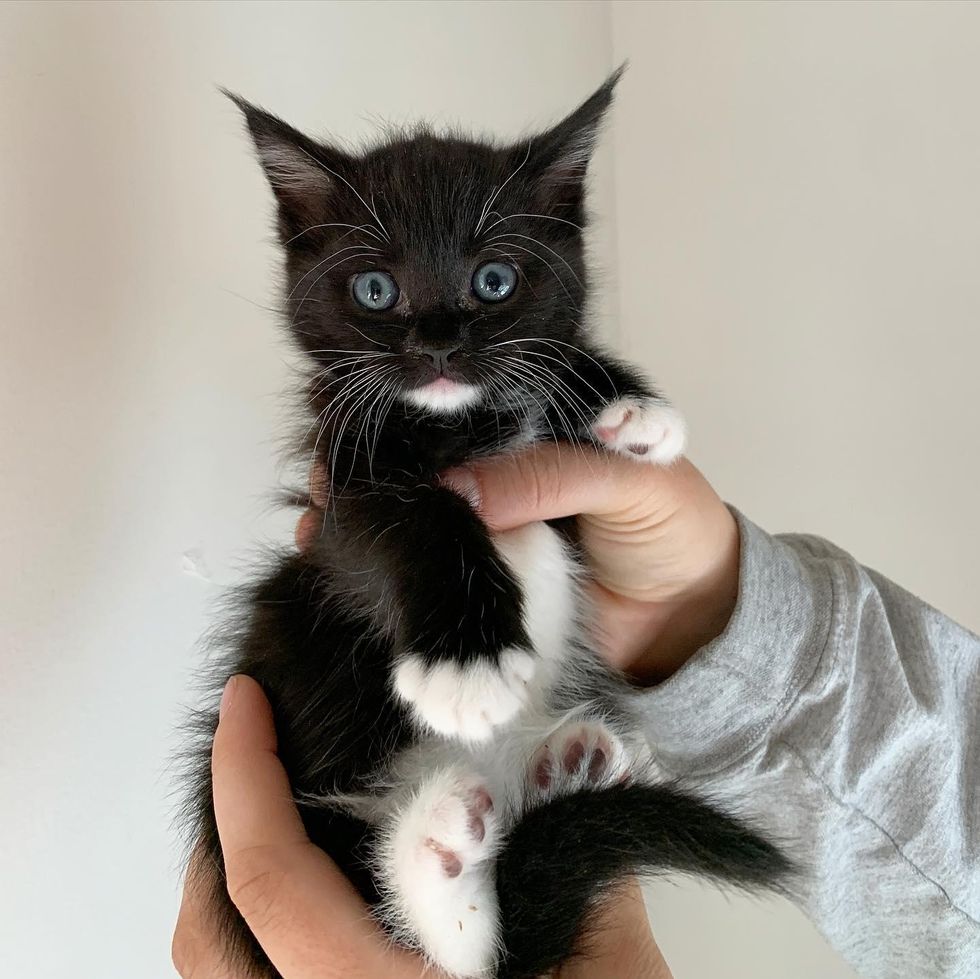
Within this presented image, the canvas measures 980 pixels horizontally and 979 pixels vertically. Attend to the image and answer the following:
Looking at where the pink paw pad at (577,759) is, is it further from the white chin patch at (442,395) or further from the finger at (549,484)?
the white chin patch at (442,395)

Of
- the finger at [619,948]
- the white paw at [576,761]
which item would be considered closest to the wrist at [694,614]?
the white paw at [576,761]

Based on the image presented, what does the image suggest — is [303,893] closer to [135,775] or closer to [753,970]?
[135,775]

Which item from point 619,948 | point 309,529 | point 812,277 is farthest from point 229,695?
point 812,277

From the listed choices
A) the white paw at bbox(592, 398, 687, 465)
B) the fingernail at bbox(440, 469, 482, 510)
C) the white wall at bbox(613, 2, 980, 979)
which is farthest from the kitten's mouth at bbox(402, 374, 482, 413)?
the white wall at bbox(613, 2, 980, 979)

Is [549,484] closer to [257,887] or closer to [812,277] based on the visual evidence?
[257,887]

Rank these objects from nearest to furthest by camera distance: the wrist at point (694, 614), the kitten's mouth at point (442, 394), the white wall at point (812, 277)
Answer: the kitten's mouth at point (442, 394) → the wrist at point (694, 614) → the white wall at point (812, 277)

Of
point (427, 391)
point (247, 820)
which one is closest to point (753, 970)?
point (247, 820)
